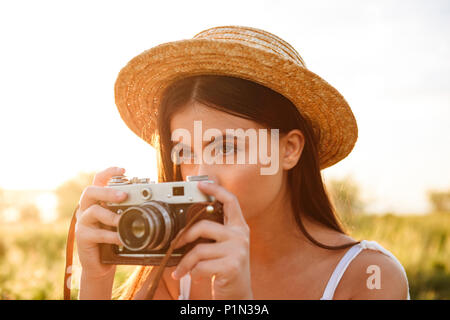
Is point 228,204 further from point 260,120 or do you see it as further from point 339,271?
point 339,271

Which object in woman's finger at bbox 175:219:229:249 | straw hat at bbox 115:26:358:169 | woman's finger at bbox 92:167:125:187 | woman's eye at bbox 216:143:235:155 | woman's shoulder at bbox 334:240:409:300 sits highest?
straw hat at bbox 115:26:358:169

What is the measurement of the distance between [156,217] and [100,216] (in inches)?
12.8

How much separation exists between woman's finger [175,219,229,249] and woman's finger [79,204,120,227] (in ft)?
1.07

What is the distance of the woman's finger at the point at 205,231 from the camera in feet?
4.79

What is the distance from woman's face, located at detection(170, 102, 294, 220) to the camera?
1877mm

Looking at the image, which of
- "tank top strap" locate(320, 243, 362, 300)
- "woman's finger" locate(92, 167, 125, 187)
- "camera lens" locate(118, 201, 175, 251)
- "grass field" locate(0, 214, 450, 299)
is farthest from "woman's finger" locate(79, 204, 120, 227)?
"grass field" locate(0, 214, 450, 299)

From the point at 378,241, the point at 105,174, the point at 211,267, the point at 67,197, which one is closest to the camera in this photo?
the point at 211,267

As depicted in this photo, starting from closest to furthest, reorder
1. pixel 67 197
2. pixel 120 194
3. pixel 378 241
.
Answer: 1. pixel 120 194
2. pixel 378 241
3. pixel 67 197

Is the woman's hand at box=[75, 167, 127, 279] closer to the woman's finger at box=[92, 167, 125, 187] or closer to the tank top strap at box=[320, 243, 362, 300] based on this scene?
the woman's finger at box=[92, 167, 125, 187]

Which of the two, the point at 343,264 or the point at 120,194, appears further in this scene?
the point at 343,264

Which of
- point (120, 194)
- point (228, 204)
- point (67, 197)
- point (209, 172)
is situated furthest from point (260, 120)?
point (67, 197)

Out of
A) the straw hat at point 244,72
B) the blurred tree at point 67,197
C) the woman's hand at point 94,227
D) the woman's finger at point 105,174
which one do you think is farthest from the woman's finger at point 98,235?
the blurred tree at point 67,197

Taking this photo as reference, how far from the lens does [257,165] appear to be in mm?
1920
